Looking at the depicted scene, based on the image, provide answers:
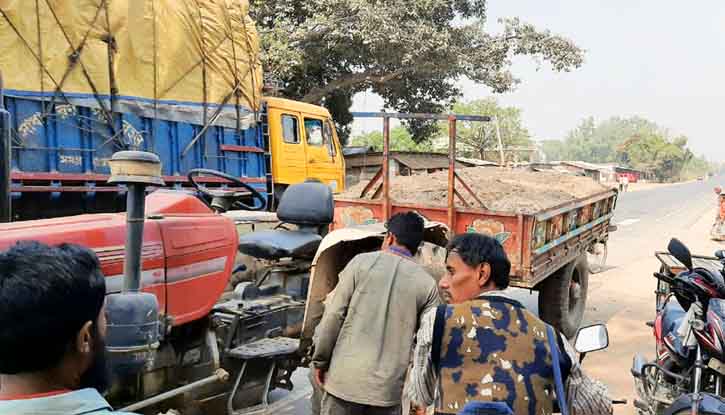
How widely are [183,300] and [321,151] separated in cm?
823

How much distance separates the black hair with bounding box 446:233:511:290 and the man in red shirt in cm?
121

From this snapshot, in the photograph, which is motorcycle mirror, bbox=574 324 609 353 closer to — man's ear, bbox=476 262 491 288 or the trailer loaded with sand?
man's ear, bbox=476 262 491 288

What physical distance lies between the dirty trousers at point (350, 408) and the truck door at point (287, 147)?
8016 millimetres

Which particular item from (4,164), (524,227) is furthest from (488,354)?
(524,227)

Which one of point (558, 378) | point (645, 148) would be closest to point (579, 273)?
point (558, 378)

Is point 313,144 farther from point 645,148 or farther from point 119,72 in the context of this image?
point 645,148

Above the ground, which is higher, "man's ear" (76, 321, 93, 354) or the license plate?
"man's ear" (76, 321, 93, 354)

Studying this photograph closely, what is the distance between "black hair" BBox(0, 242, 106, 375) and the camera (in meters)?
1.00

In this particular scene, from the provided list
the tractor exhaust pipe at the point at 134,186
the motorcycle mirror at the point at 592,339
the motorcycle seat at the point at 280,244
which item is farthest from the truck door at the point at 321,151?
the motorcycle mirror at the point at 592,339

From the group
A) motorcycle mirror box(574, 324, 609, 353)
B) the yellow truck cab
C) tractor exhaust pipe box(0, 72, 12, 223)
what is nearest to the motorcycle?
motorcycle mirror box(574, 324, 609, 353)

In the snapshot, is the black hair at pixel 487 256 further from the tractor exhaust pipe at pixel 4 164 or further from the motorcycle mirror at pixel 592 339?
the tractor exhaust pipe at pixel 4 164

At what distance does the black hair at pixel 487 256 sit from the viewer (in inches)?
77.3

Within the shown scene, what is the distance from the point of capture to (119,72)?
8391mm

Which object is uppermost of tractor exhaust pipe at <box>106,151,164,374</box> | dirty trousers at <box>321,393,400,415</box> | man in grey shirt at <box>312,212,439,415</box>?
tractor exhaust pipe at <box>106,151,164,374</box>
